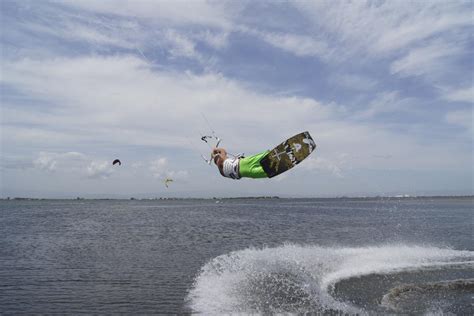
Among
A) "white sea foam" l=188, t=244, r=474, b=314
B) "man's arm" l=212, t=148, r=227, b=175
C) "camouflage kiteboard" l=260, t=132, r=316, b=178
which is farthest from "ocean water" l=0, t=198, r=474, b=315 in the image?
"camouflage kiteboard" l=260, t=132, r=316, b=178

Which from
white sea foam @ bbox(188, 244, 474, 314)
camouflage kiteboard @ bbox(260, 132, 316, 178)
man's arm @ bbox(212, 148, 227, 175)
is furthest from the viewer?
white sea foam @ bbox(188, 244, 474, 314)

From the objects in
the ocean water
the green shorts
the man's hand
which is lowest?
the ocean water

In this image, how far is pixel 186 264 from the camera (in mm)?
27359

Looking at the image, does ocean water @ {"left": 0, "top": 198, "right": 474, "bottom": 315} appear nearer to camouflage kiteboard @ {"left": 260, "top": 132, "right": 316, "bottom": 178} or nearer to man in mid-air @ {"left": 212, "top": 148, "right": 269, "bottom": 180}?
man in mid-air @ {"left": 212, "top": 148, "right": 269, "bottom": 180}

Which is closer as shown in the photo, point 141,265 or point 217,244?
point 141,265

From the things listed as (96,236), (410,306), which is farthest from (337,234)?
(410,306)

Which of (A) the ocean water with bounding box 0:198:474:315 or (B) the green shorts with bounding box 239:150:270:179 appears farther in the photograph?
(A) the ocean water with bounding box 0:198:474:315

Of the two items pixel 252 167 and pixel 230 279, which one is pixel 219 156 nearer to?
pixel 252 167

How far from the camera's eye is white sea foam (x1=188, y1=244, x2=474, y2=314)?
16.9 metres

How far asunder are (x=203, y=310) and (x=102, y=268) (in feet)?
39.6

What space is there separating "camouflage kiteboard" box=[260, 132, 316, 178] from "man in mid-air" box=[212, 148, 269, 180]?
6.4 inches

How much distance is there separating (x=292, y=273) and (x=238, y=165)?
1388cm

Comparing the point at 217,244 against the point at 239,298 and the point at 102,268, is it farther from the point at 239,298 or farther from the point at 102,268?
the point at 239,298

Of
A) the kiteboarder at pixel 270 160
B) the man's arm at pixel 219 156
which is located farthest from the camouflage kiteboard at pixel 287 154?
the man's arm at pixel 219 156
